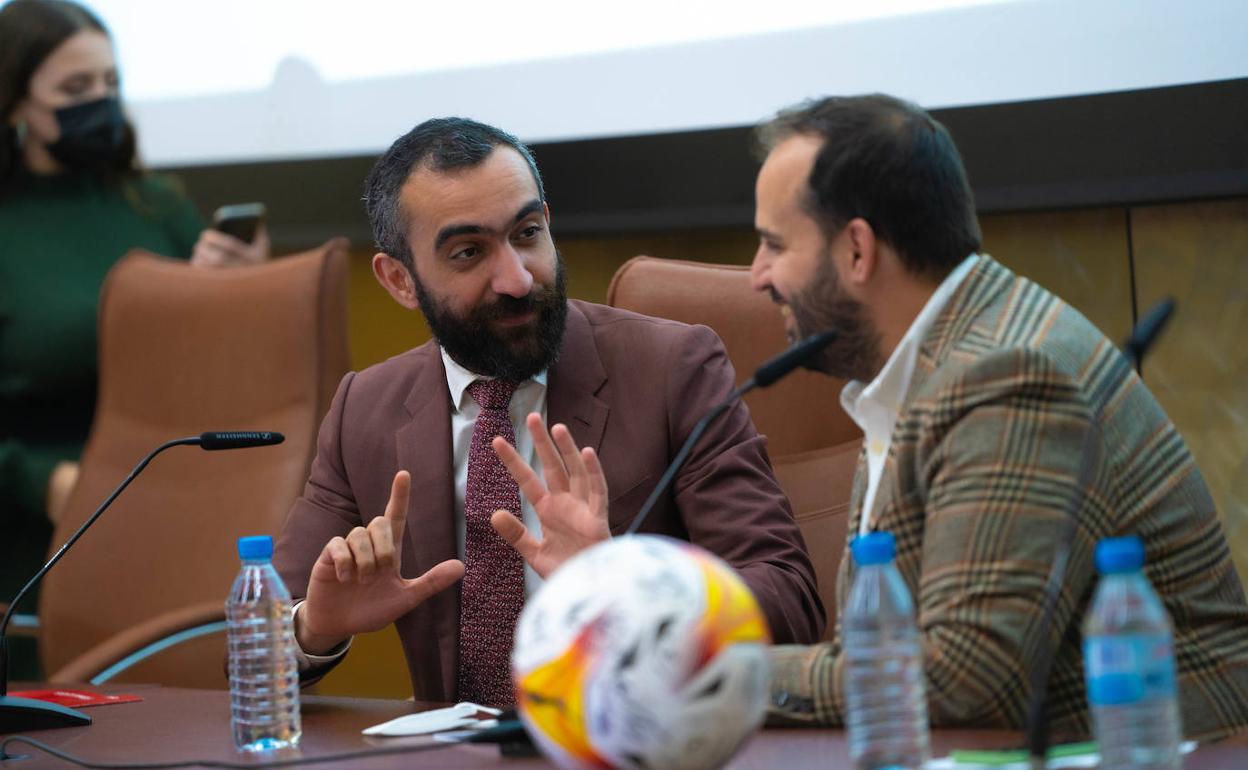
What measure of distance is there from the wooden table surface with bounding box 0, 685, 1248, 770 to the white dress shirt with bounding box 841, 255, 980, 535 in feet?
0.95

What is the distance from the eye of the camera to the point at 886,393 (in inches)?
71.6

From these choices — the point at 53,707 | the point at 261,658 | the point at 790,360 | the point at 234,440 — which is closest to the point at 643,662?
the point at 790,360

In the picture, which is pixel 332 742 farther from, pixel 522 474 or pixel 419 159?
pixel 419 159

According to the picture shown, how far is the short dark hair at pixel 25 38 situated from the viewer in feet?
12.5

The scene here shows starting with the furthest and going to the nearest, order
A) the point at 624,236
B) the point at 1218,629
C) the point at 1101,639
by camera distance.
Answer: the point at 624,236, the point at 1218,629, the point at 1101,639

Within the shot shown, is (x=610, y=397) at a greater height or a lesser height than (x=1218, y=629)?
greater

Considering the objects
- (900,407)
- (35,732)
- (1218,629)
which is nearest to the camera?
(1218,629)

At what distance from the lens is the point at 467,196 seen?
2412 millimetres

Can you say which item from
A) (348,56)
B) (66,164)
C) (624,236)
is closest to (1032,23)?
(624,236)

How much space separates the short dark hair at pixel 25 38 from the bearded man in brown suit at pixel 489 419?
5.41 ft

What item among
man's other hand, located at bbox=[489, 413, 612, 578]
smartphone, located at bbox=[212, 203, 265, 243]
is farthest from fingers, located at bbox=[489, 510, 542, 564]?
smartphone, located at bbox=[212, 203, 265, 243]

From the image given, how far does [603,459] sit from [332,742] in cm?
72

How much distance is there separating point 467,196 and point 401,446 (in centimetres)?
42

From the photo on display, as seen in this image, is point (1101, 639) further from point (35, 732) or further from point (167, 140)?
point (167, 140)
